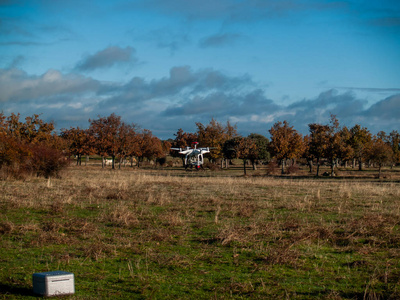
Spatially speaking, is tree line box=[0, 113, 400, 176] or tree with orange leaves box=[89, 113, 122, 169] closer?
tree line box=[0, 113, 400, 176]

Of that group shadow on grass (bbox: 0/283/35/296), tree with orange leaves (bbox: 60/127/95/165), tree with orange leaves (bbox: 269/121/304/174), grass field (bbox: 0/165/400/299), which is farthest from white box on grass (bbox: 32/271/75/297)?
tree with orange leaves (bbox: 60/127/95/165)

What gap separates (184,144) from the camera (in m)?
96.9

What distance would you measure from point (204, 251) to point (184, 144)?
86.8 meters

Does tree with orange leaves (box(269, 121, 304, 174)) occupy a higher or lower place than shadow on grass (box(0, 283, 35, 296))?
higher

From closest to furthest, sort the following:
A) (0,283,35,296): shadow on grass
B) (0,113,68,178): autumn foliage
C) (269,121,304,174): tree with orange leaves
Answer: (0,283,35,296): shadow on grass, (0,113,68,178): autumn foliage, (269,121,304,174): tree with orange leaves

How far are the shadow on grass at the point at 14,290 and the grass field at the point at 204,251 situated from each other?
17 millimetres

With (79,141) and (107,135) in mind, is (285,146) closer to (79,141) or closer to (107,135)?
(107,135)

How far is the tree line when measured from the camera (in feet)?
112

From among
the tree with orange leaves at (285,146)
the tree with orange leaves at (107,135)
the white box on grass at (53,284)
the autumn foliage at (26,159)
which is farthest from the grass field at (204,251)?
the tree with orange leaves at (107,135)

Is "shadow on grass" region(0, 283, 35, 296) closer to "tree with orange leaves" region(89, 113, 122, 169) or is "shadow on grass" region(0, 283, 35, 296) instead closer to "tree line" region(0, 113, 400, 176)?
"tree line" region(0, 113, 400, 176)

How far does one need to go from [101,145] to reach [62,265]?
2783 inches

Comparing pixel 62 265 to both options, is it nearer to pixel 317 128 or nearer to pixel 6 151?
pixel 6 151

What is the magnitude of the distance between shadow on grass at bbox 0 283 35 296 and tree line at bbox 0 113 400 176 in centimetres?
2557

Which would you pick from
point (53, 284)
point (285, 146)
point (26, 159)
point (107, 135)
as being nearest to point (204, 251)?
point (53, 284)
